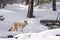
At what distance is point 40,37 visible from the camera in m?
6.99

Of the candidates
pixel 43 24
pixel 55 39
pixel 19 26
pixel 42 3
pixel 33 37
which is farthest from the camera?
pixel 42 3

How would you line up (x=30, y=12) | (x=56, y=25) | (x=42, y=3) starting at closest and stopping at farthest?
(x=56, y=25), (x=30, y=12), (x=42, y=3)

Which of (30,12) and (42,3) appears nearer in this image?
(30,12)

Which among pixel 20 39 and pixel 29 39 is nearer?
pixel 29 39

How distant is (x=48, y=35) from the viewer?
691 cm

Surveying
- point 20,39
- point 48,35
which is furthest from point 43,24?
point 48,35

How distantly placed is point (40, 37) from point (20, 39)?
1.26m

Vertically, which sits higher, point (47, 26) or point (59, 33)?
point (59, 33)

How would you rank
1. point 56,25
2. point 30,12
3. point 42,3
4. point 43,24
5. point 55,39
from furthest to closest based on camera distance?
1. point 42,3
2. point 30,12
3. point 43,24
4. point 56,25
5. point 55,39

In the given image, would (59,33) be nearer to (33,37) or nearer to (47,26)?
(33,37)

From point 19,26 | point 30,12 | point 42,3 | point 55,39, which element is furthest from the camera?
point 42,3

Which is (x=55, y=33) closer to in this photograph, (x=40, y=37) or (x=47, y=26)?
(x=40, y=37)

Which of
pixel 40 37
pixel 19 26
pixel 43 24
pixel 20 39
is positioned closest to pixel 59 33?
pixel 40 37

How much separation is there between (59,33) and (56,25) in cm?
796
